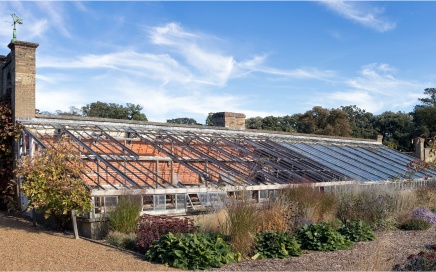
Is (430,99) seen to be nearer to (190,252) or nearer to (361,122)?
(361,122)

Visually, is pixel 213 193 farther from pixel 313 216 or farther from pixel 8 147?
pixel 8 147

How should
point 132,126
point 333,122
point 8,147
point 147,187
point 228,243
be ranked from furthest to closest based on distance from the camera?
point 333,122, point 132,126, point 8,147, point 147,187, point 228,243

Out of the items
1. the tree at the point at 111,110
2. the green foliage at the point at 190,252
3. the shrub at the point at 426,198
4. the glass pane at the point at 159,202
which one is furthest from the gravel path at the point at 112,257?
the tree at the point at 111,110

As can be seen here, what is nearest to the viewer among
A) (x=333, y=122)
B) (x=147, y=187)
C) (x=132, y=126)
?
(x=147, y=187)

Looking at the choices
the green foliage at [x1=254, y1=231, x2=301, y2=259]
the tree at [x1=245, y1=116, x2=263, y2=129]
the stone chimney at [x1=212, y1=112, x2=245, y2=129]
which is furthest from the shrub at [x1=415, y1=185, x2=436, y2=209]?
the tree at [x1=245, y1=116, x2=263, y2=129]

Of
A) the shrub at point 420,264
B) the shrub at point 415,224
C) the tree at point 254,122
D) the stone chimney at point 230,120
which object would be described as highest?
the tree at point 254,122

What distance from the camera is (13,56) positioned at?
589 inches

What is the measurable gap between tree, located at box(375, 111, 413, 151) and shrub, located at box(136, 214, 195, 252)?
4325 cm

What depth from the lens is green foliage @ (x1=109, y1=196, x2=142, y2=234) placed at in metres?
10.6

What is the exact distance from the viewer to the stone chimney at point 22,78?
577 inches

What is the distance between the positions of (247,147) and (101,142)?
6522mm

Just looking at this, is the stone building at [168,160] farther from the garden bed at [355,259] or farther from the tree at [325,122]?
the tree at [325,122]

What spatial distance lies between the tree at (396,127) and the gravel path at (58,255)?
146 feet

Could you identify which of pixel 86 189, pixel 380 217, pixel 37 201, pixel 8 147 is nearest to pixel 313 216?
pixel 380 217
